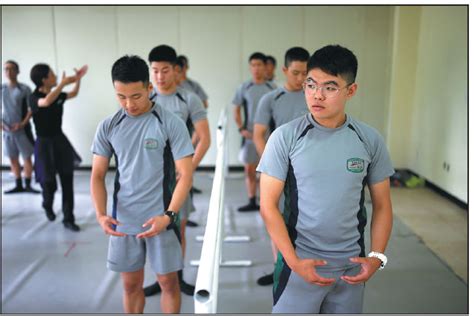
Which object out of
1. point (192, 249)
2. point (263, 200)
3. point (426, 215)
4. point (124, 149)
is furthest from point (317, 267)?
point (426, 215)

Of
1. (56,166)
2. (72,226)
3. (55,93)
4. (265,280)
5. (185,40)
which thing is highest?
(185,40)

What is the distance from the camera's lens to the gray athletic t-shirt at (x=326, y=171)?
117cm

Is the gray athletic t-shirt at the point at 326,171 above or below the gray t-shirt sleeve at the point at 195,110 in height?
below

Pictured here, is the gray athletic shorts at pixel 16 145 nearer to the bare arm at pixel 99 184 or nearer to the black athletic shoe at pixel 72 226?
the black athletic shoe at pixel 72 226

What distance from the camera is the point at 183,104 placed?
218 centimetres

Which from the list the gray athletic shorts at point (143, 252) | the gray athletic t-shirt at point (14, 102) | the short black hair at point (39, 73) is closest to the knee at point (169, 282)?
the gray athletic shorts at point (143, 252)

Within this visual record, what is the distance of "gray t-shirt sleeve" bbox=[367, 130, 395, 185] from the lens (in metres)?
1.21

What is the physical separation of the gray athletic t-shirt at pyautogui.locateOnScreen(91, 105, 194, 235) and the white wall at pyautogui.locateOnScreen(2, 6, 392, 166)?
184cm

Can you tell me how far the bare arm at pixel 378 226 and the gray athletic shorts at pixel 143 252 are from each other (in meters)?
0.75

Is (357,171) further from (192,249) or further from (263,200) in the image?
(192,249)

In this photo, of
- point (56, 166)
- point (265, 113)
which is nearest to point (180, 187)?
point (265, 113)

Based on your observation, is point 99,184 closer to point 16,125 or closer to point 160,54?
point 160,54

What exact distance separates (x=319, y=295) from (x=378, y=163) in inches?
17.3

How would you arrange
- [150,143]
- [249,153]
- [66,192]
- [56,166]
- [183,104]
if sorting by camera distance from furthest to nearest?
[249,153] → [66,192] → [56,166] → [183,104] → [150,143]
